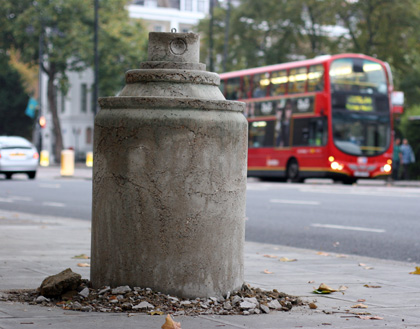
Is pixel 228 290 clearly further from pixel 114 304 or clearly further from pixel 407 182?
pixel 407 182

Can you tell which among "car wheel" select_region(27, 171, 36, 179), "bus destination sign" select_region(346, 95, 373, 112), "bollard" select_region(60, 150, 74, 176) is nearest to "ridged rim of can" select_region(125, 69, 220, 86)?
"bus destination sign" select_region(346, 95, 373, 112)

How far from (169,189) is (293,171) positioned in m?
25.9

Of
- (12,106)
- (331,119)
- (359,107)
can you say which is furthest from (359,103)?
(12,106)

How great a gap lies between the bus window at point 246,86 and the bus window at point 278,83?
59.5 inches

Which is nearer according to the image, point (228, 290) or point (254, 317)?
point (254, 317)

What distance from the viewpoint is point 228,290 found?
18.0 feet

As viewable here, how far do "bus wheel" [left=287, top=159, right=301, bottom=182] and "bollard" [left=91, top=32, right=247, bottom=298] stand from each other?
2522 cm

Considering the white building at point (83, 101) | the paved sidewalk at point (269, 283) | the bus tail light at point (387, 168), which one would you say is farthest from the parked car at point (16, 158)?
the white building at point (83, 101)

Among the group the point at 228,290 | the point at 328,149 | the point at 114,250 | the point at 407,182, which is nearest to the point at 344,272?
the point at 228,290

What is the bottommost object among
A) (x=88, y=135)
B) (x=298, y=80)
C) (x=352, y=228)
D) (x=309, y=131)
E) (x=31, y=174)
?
(x=31, y=174)

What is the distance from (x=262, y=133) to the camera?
32406mm

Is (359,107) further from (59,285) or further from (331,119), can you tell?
(59,285)

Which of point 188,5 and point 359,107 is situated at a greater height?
point 188,5

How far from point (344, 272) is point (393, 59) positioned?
154ft
